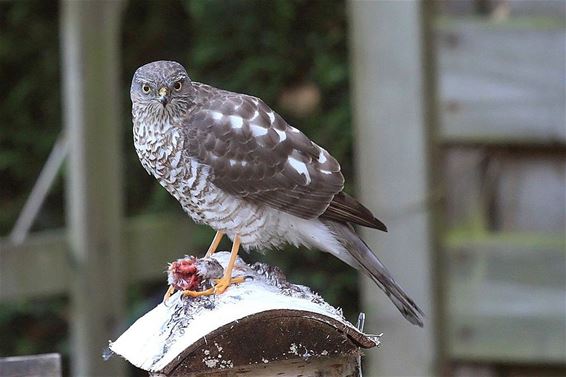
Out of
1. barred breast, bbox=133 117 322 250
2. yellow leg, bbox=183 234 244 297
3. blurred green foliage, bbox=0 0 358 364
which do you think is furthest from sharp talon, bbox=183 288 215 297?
blurred green foliage, bbox=0 0 358 364

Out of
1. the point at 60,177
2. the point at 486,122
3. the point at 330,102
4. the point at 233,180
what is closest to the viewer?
the point at 233,180

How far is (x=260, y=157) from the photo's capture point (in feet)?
8.49

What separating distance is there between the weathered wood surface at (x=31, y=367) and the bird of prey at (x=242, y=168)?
19.0 inches

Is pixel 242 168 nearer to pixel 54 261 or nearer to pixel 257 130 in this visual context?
pixel 257 130

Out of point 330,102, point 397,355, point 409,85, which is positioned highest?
point 409,85

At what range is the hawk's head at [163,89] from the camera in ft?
8.57

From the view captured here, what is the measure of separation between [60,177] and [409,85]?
244cm

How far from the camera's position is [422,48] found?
3.54m

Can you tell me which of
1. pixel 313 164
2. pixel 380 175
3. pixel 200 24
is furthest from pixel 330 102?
pixel 313 164

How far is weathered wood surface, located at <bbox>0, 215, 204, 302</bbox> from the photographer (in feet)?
11.8

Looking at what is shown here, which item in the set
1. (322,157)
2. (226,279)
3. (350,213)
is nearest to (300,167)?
(322,157)

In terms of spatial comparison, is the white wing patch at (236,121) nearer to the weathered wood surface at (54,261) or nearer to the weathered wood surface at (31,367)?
the weathered wood surface at (31,367)

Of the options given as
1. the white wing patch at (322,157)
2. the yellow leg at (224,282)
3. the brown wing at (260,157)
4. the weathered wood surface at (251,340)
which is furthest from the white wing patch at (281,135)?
the weathered wood surface at (251,340)

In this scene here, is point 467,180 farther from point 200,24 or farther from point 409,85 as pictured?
point 200,24
